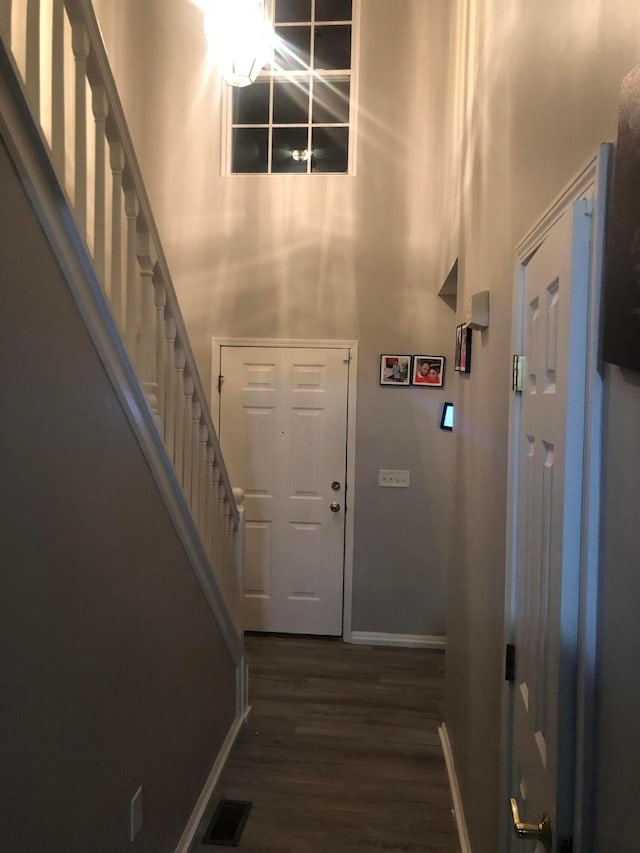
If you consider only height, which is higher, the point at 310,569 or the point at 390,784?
the point at 310,569

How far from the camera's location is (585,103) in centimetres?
108

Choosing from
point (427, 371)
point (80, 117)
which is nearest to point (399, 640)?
point (427, 371)

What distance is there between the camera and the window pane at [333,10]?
4.24 metres

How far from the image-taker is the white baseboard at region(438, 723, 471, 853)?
7.72ft

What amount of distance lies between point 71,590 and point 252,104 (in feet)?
13.0

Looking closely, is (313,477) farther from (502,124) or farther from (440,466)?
(502,124)

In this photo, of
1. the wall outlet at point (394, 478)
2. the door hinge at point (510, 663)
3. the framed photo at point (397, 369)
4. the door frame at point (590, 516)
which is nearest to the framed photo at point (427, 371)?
the framed photo at point (397, 369)

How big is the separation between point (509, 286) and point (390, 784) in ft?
7.48

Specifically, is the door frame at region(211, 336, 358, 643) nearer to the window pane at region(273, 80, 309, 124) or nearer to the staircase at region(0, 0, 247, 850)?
the staircase at region(0, 0, 247, 850)

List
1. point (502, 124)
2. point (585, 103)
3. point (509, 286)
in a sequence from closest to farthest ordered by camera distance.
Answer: point (585, 103) → point (509, 286) → point (502, 124)

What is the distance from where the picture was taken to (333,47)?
4277 millimetres

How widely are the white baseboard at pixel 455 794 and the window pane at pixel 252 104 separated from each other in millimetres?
4041

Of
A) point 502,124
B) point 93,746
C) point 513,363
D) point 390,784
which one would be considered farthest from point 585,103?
point 390,784

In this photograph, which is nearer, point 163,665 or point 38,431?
point 38,431
